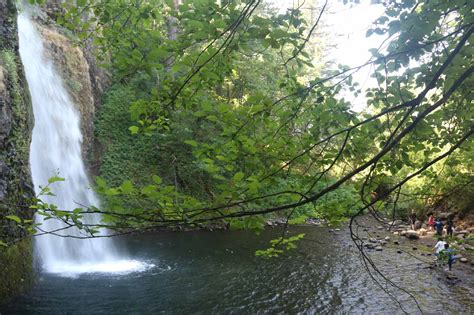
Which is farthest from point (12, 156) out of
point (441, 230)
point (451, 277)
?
point (441, 230)

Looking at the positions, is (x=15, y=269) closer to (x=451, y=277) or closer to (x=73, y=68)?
(x=451, y=277)

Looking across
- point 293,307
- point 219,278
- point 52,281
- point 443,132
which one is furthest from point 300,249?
point 443,132

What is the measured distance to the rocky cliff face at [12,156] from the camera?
7.61m

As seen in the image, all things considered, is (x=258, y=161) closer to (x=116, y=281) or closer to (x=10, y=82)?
(x=116, y=281)

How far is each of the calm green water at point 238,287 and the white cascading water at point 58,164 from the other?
101 centimetres

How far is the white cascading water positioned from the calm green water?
3.32 feet

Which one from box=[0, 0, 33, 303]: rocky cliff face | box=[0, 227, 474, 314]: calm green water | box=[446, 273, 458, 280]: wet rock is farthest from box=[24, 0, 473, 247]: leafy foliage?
box=[446, 273, 458, 280]: wet rock

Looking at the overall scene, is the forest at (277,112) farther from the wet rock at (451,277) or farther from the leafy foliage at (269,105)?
the wet rock at (451,277)

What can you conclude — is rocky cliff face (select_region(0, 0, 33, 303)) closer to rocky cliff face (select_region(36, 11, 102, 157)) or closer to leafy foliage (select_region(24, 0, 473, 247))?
leafy foliage (select_region(24, 0, 473, 247))

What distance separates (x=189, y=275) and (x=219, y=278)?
32.7 inches

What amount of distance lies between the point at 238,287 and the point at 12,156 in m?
6.13

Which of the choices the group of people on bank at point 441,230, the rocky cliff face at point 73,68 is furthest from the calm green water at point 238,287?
the rocky cliff face at point 73,68

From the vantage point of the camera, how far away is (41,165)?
40.7ft

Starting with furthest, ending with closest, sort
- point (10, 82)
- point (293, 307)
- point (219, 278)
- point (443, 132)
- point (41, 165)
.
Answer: point (41, 165), point (219, 278), point (10, 82), point (293, 307), point (443, 132)
